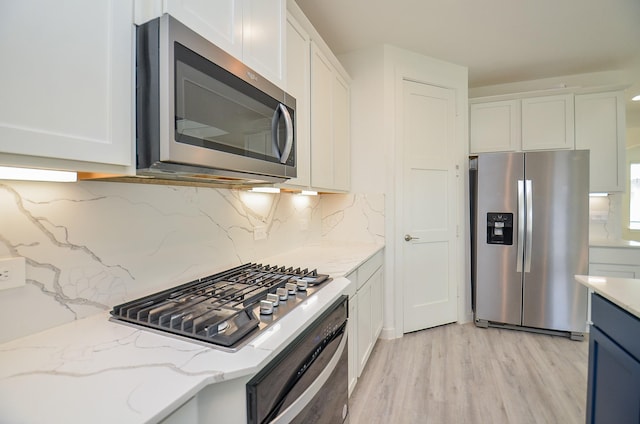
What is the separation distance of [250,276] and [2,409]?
89 cm

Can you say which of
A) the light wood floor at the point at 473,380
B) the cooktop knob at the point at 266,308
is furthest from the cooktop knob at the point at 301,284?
the light wood floor at the point at 473,380

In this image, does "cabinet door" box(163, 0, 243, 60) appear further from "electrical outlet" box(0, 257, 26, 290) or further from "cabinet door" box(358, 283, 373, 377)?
"cabinet door" box(358, 283, 373, 377)

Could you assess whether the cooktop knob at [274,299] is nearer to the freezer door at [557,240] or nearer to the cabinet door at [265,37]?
the cabinet door at [265,37]

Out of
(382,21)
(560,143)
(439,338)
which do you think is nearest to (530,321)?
(439,338)

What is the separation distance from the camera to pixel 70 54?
0.65 m

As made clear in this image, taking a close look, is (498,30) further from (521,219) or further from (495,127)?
(521,219)

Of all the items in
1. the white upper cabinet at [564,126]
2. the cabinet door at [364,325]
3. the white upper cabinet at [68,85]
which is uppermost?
the white upper cabinet at [564,126]

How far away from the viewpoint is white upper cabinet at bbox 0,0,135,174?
56 centimetres

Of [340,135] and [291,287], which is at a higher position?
[340,135]

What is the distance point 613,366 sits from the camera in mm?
1195

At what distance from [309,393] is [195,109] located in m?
0.95

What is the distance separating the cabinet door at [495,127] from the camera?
3.29m

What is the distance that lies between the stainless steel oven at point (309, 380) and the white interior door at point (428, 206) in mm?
1721

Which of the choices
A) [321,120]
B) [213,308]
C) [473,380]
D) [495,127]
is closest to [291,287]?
[213,308]
